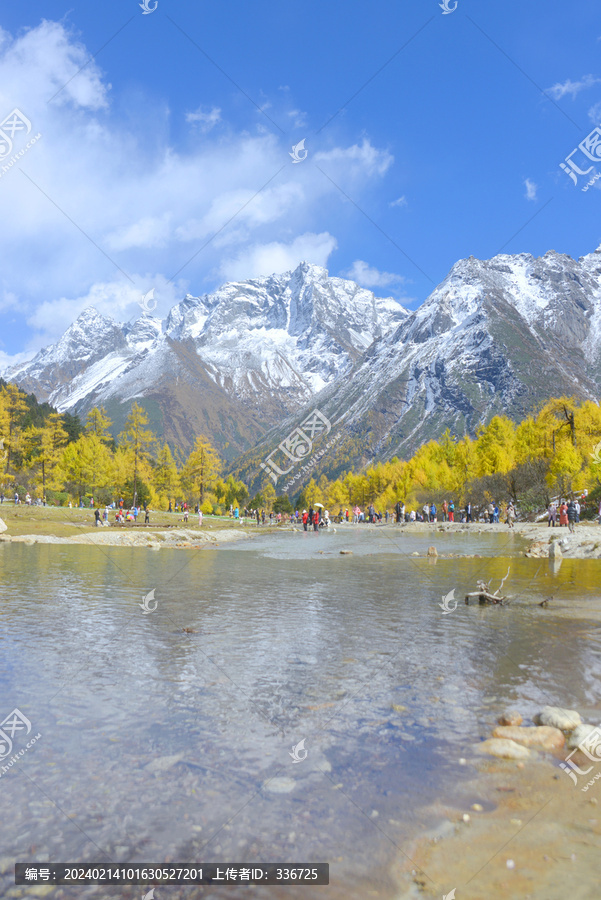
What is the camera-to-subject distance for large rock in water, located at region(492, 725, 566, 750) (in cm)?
653

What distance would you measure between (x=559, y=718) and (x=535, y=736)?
0.56 m

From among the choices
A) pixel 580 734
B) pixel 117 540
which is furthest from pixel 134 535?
pixel 580 734

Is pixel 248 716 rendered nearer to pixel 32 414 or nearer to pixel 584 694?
pixel 584 694

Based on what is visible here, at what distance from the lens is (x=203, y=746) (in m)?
6.59

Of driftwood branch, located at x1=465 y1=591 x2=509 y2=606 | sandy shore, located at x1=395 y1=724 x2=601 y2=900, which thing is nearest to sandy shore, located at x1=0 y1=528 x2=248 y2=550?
driftwood branch, located at x1=465 y1=591 x2=509 y2=606

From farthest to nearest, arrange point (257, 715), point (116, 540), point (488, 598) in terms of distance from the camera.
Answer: point (116, 540) → point (488, 598) → point (257, 715)

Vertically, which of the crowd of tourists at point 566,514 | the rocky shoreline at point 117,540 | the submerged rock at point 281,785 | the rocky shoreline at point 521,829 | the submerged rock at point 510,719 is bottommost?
the rocky shoreline at point 117,540

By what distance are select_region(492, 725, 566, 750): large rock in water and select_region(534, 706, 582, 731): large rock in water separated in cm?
15

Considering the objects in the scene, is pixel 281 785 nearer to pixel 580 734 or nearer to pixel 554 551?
pixel 580 734

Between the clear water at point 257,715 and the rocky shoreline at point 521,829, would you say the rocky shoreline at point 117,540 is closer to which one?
the clear water at point 257,715

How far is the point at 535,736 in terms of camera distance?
667cm

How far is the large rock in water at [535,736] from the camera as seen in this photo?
653 centimetres

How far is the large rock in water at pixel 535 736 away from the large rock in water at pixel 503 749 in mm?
165

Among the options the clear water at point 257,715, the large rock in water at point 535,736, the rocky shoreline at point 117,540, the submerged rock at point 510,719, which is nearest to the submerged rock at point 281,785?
the clear water at point 257,715
